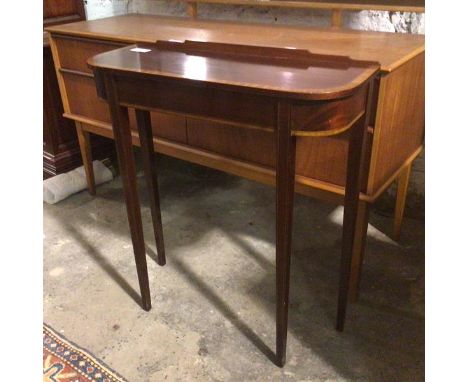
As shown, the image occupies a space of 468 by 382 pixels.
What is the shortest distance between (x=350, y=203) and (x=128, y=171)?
62 cm

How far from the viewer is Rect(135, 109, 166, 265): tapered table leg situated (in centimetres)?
148

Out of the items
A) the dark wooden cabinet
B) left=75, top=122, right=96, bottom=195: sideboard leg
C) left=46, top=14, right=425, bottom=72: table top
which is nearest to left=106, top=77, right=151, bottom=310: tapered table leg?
left=46, top=14, right=425, bottom=72: table top

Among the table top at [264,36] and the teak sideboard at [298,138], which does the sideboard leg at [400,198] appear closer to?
the teak sideboard at [298,138]

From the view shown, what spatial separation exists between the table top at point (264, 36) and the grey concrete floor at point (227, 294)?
0.78 metres

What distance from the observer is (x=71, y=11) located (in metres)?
2.25

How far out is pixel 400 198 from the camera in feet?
5.68

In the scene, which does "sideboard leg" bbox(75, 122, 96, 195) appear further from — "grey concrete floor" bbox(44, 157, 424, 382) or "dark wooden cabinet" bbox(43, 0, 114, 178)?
"dark wooden cabinet" bbox(43, 0, 114, 178)

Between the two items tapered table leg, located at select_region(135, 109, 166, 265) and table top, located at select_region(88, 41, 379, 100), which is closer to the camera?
table top, located at select_region(88, 41, 379, 100)

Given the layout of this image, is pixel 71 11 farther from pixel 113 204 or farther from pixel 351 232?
pixel 351 232

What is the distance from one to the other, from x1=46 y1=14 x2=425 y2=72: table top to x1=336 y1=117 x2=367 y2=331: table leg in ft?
0.59

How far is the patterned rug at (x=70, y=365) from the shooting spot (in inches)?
49.6

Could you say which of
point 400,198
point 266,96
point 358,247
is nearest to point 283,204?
point 266,96

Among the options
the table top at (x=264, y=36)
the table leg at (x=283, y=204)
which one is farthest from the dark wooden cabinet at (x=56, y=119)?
the table leg at (x=283, y=204)

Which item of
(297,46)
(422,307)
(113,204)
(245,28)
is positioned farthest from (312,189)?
(113,204)
